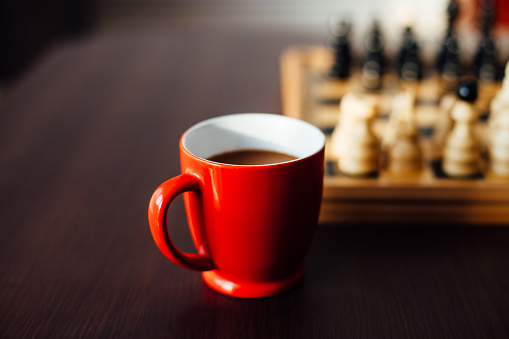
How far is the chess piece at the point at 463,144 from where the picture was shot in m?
0.66

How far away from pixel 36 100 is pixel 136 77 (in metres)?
0.24

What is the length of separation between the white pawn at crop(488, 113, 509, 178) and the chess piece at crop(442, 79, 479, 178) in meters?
0.02

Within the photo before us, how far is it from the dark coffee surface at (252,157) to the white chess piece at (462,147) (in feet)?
0.84

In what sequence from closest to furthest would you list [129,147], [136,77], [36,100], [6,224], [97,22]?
[6,224] < [129,147] < [36,100] < [136,77] < [97,22]

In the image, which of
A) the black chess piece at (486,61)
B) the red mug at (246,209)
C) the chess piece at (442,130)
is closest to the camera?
the red mug at (246,209)

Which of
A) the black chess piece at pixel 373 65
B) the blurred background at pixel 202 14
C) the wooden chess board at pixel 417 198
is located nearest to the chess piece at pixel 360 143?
the wooden chess board at pixel 417 198

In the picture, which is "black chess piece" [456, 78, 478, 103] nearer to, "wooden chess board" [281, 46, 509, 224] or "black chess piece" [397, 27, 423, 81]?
"wooden chess board" [281, 46, 509, 224]

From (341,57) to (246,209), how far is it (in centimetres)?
75

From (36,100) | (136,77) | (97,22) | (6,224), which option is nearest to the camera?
(6,224)

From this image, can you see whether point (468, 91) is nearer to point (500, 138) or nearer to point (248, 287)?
point (500, 138)

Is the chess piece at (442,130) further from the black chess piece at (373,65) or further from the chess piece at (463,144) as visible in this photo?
the black chess piece at (373,65)

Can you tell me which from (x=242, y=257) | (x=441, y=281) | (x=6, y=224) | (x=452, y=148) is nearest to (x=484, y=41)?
(x=452, y=148)

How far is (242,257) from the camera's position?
48cm

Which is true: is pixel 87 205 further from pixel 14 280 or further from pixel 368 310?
pixel 368 310
